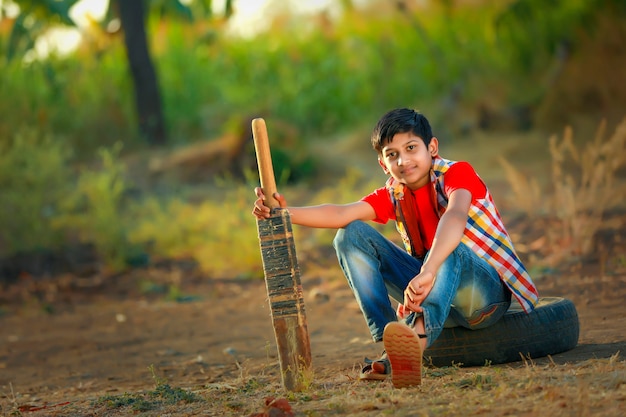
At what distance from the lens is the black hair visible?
391 cm

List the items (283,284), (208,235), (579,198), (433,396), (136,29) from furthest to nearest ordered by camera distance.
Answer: (136,29) → (208,235) → (579,198) → (283,284) → (433,396)

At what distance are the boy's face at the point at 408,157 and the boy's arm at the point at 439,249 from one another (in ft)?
0.86

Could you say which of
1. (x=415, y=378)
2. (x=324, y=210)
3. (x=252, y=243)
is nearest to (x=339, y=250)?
(x=324, y=210)

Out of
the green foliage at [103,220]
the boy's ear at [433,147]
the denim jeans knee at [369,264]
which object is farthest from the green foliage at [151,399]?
the green foliage at [103,220]

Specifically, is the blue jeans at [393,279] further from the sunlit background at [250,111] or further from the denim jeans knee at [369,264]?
the sunlit background at [250,111]

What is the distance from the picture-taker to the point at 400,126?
390 cm

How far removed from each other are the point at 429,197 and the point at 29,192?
6.39m

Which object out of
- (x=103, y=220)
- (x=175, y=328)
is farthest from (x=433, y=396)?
(x=103, y=220)

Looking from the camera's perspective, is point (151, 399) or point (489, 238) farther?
point (151, 399)

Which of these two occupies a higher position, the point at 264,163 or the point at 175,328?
the point at 264,163

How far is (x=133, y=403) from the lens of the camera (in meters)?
3.96

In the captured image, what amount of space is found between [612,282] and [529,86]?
866cm

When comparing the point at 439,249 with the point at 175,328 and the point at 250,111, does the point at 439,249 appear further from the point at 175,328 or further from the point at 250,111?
the point at 250,111

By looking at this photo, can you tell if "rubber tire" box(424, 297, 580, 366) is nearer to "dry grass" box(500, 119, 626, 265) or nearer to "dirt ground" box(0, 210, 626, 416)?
"dirt ground" box(0, 210, 626, 416)
